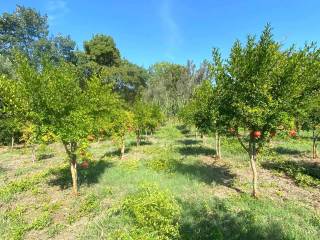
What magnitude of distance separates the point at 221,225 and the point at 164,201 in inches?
109

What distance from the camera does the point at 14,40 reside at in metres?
58.3

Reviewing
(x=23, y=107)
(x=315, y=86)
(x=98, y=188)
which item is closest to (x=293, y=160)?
(x=315, y=86)

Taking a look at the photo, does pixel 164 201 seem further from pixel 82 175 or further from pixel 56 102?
pixel 82 175

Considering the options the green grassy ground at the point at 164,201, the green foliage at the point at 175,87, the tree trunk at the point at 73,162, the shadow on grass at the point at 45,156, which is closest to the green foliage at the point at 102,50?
the green foliage at the point at 175,87

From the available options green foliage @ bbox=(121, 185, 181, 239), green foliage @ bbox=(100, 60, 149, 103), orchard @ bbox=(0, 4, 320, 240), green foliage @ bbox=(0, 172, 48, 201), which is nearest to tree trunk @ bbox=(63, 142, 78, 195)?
orchard @ bbox=(0, 4, 320, 240)

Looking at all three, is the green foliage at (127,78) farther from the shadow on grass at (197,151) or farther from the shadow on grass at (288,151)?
the shadow on grass at (288,151)

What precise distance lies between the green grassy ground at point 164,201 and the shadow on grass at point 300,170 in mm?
38

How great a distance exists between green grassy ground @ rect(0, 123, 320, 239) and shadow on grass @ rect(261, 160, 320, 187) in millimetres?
38

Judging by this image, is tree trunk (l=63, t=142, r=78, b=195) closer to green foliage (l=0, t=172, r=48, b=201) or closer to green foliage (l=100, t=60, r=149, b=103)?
green foliage (l=0, t=172, r=48, b=201)

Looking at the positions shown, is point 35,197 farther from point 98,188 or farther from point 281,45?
point 281,45

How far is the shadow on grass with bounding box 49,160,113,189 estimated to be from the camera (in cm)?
1650

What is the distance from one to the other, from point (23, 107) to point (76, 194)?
15.6ft

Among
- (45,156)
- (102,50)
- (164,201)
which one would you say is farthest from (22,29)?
(164,201)

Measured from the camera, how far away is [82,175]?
58.9 feet
